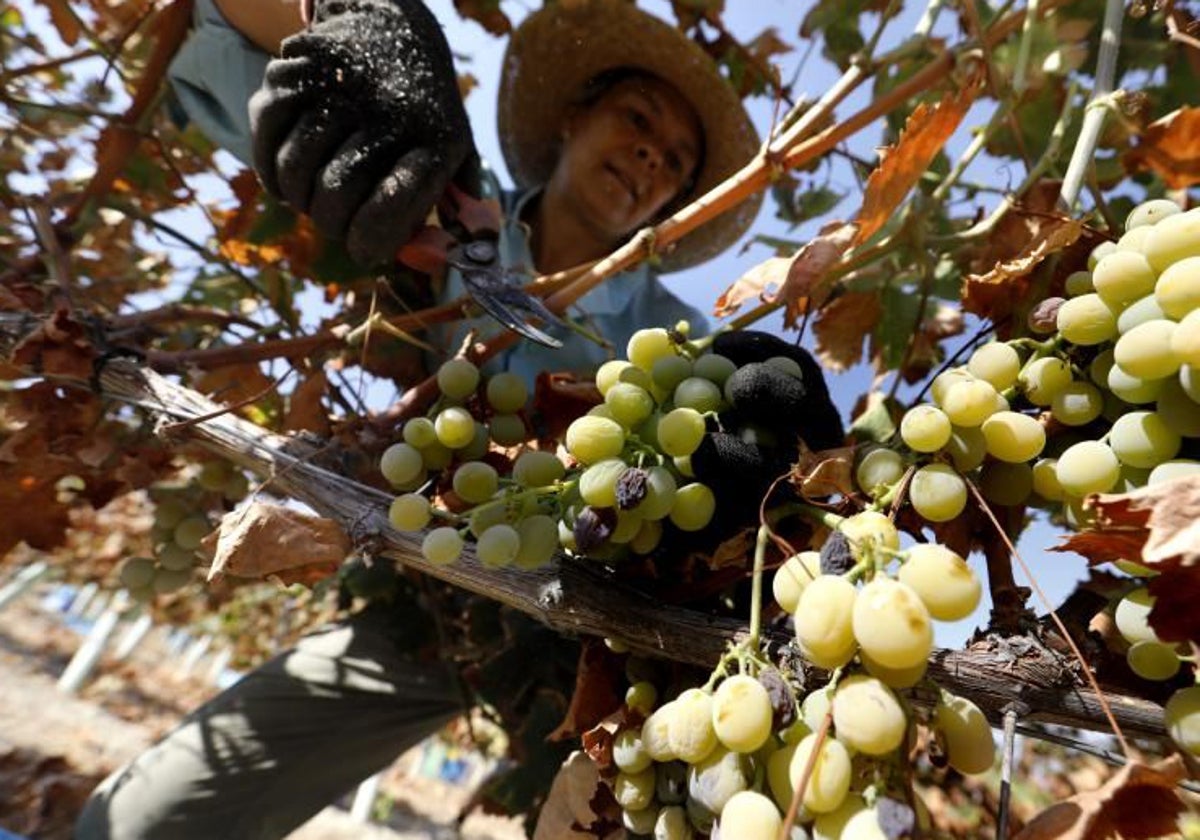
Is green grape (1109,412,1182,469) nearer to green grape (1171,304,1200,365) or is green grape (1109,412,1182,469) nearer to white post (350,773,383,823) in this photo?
green grape (1171,304,1200,365)

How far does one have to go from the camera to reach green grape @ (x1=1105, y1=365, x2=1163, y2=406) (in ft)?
1.57

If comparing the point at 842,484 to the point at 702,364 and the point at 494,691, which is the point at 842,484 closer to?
the point at 702,364

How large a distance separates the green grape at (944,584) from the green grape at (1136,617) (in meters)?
0.13

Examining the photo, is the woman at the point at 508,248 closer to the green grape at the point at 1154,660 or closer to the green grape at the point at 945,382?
the green grape at the point at 945,382

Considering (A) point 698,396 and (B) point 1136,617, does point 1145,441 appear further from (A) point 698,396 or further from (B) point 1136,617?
(A) point 698,396

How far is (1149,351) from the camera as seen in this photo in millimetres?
450

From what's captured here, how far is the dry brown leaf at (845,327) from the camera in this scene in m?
1.10

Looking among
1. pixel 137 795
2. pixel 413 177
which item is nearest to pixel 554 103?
pixel 413 177

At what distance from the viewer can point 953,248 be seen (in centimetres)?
102

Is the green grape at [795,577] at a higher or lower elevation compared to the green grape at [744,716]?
higher

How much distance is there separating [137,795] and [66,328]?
96 cm

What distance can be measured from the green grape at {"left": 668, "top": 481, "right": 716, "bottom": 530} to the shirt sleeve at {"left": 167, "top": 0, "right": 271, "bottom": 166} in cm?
85

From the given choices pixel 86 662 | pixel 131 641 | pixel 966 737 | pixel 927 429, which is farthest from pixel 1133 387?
pixel 131 641

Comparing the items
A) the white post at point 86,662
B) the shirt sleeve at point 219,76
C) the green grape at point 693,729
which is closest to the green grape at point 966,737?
the green grape at point 693,729
